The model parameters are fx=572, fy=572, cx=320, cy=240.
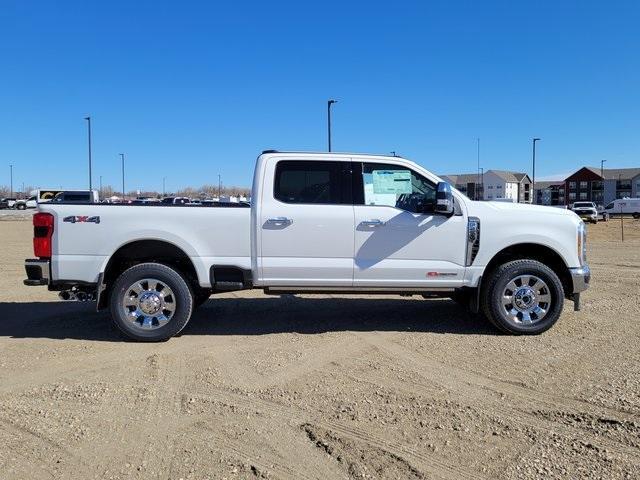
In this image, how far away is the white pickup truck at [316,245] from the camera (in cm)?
641

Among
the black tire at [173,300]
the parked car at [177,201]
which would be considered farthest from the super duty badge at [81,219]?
the parked car at [177,201]

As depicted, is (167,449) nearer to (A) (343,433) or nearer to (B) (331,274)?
(A) (343,433)

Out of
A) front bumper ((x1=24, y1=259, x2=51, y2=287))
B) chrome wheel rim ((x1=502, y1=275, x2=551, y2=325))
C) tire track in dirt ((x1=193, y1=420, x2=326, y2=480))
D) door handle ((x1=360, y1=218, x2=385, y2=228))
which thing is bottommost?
tire track in dirt ((x1=193, y1=420, x2=326, y2=480))

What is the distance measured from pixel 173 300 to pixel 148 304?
0.28 m

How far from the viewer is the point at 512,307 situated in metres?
6.70

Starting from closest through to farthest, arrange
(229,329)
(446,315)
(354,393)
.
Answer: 1. (354,393)
2. (229,329)
3. (446,315)

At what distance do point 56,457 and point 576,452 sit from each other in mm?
3266

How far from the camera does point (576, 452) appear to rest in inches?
142

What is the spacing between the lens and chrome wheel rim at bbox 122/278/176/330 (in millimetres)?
6422

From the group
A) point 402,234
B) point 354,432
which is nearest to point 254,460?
point 354,432

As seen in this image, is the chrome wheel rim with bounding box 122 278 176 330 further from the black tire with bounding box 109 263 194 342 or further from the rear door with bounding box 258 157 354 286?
the rear door with bounding box 258 157 354 286

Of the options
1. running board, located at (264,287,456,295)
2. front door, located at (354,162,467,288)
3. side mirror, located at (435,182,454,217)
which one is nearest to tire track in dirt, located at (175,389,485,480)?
running board, located at (264,287,456,295)

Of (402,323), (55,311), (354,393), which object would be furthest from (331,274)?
(55,311)

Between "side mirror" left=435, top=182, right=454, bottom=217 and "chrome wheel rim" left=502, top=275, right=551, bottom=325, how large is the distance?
3.88 feet
